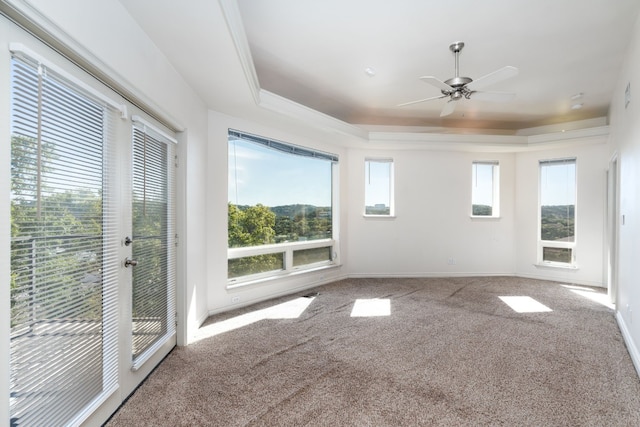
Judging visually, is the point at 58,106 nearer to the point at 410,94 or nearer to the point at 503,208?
the point at 410,94

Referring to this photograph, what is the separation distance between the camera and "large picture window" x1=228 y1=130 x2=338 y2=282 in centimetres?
414

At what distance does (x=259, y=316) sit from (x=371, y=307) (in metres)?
1.45

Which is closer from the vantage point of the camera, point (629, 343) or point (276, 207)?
point (629, 343)

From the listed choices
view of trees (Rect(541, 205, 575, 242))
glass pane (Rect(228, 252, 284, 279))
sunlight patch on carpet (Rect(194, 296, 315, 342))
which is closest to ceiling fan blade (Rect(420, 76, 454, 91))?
sunlight patch on carpet (Rect(194, 296, 315, 342))

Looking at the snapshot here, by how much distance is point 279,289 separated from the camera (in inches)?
183

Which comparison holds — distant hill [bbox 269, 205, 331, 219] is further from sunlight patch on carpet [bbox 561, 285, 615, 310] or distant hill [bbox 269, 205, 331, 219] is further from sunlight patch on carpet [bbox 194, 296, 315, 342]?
sunlight patch on carpet [bbox 561, 285, 615, 310]

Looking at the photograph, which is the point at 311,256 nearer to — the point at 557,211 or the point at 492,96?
the point at 492,96

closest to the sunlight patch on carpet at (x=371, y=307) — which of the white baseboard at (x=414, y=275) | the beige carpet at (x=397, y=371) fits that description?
the beige carpet at (x=397, y=371)

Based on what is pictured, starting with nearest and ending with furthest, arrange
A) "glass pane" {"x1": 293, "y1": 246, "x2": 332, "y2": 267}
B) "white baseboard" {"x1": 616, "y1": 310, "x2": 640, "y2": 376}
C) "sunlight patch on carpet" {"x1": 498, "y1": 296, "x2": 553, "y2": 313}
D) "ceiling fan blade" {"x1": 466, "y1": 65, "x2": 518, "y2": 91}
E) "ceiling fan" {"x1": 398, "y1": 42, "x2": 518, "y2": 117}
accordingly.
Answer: "white baseboard" {"x1": 616, "y1": 310, "x2": 640, "y2": 376}, "ceiling fan blade" {"x1": 466, "y1": 65, "x2": 518, "y2": 91}, "ceiling fan" {"x1": 398, "y1": 42, "x2": 518, "y2": 117}, "sunlight patch on carpet" {"x1": 498, "y1": 296, "x2": 553, "y2": 313}, "glass pane" {"x1": 293, "y1": 246, "x2": 332, "y2": 267}

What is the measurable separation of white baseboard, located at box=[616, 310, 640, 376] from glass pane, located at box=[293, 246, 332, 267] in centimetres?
383

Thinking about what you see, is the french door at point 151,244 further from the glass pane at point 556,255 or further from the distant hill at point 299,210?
the glass pane at point 556,255

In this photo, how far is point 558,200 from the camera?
18.8 feet

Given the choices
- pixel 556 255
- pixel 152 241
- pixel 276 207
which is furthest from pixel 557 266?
pixel 152 241

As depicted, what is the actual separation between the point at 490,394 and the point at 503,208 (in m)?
→ 4.84
